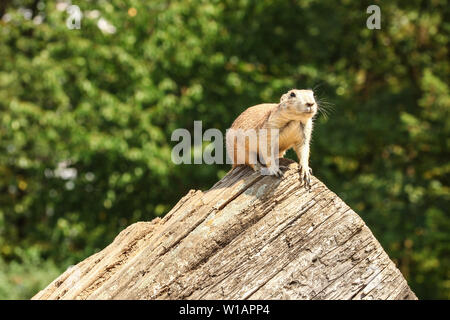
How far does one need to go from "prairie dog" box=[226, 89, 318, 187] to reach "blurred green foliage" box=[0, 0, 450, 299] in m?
7.31

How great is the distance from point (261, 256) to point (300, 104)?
4.98ft

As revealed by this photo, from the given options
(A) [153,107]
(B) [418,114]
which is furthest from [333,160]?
(A) [153,107]

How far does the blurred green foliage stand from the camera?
12914 millimetres

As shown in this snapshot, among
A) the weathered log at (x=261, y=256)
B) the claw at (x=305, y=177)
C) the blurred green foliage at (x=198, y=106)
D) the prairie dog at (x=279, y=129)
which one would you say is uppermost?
the blurred green foliage at (x=198, y=106)

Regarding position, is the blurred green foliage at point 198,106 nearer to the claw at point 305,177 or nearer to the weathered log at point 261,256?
the claw at point 305,177

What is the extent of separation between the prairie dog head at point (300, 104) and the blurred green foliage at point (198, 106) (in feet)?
25.8

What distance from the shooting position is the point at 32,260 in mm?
14320

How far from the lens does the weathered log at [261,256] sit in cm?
354

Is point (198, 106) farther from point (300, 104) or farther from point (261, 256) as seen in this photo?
point (261, 256)

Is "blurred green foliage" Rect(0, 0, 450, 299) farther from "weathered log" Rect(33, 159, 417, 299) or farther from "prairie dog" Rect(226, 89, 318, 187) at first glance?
"weathered log" Rect(33, 159, 417, 299)

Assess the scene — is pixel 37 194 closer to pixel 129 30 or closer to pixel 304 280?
pixel 129 30

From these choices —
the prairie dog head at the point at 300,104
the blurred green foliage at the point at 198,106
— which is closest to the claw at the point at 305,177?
the prairie dog head at the point at 300,104

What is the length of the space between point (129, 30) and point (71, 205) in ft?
15.2
